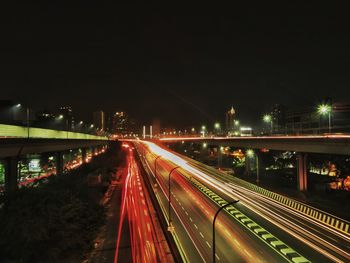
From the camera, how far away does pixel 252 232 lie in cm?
3300

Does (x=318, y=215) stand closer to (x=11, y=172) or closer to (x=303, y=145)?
(x=303, y=145)

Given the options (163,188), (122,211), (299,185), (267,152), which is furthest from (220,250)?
(267,152)

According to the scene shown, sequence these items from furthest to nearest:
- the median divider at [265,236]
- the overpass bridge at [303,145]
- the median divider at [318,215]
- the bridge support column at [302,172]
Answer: the bridge support column at [302,172] → the overpass bridge at [303,145] → the median divider at [318,215] → the median divider at [265,236]

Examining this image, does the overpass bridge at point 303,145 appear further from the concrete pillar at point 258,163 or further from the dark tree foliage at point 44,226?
the dark tree foliage at point 44,226

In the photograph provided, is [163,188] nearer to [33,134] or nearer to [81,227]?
[81,227]

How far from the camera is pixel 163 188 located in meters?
62.9

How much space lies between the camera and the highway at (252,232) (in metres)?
27.1

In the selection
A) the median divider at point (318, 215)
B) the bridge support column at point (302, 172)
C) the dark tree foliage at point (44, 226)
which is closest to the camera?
the dark tree foliage at point (44, 226)

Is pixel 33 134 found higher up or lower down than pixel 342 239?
higher up

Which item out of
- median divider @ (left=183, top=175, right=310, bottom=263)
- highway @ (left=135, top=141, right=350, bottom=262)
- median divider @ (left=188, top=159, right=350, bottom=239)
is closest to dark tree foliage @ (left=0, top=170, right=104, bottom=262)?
highway @ (left=135, top=141, right=350, bottom=262)

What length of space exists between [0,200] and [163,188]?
3491 cm

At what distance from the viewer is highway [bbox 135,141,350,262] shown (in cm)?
2709

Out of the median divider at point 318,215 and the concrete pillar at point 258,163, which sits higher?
the concrete pillar at point 258,163

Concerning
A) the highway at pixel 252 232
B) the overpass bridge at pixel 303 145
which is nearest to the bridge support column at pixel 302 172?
the overpass bridge at pixel 303 145
